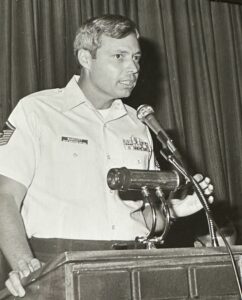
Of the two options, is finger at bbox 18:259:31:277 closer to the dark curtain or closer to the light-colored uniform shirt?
the light-colored uniform shirt

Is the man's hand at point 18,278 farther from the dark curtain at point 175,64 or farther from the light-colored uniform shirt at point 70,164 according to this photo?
the dark curtain at point 175,64

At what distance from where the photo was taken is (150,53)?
11.7ft

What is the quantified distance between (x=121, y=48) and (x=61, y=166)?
575mm

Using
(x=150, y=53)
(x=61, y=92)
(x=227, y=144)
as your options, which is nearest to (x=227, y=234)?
(x=227, y=144)

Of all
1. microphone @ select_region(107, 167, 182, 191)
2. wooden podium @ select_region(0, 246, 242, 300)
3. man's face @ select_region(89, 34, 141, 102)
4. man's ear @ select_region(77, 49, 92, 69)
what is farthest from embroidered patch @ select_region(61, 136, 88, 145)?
wooden podium @ select_region(0, 246, 242, 300)

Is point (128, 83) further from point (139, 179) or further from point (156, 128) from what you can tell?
point (139, 179)

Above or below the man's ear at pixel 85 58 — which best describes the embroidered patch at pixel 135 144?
below

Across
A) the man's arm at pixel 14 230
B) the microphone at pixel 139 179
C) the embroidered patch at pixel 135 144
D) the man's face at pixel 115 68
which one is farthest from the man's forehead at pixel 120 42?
the microphone at pixel 139 179

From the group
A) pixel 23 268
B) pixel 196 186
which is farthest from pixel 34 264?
pixel 196 186

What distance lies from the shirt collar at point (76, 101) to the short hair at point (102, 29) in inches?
6.4

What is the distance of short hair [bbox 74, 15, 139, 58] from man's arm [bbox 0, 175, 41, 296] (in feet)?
2.40

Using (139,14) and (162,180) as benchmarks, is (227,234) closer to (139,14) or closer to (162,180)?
(139,14)

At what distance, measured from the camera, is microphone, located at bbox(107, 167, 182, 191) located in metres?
1.56

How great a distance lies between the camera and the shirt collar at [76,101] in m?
2.37
